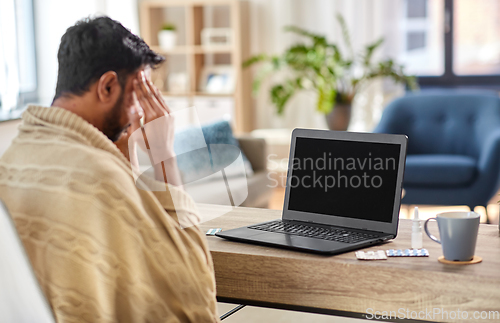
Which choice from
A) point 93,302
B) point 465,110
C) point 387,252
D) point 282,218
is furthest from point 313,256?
point 465,110

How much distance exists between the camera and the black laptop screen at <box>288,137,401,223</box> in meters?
1.29

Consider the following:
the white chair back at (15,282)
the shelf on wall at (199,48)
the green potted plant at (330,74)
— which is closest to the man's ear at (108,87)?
the white chair back at (15,282)

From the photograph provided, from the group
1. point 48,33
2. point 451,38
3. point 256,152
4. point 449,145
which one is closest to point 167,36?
point 48,33

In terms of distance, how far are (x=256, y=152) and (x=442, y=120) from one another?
1250mm

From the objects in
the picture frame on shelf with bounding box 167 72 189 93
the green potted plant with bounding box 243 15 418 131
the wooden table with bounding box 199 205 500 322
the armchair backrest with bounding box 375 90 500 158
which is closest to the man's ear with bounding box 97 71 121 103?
the wooden table with bounding box 199 205 500 322

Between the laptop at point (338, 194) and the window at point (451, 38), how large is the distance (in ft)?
12.2

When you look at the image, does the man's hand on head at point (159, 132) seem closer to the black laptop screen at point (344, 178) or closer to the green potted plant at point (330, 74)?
the black laptop screen at point (344, 178)

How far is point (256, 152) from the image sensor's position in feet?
12.3

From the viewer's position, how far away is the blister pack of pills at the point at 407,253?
44.0 inches

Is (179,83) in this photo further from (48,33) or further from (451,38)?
(451,38)

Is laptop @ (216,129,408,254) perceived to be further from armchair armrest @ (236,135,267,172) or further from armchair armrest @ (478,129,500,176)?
armchair armrest @ (236,135,267,172)

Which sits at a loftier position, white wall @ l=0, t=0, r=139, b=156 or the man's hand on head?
white wall @ l=0, t=0, r=139, b=156

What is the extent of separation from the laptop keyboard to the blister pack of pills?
0.31 ft

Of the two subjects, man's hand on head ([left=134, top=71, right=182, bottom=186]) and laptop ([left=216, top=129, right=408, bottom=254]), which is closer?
man's hand on head ([left=134, top=71, right=182, bottom=186])
